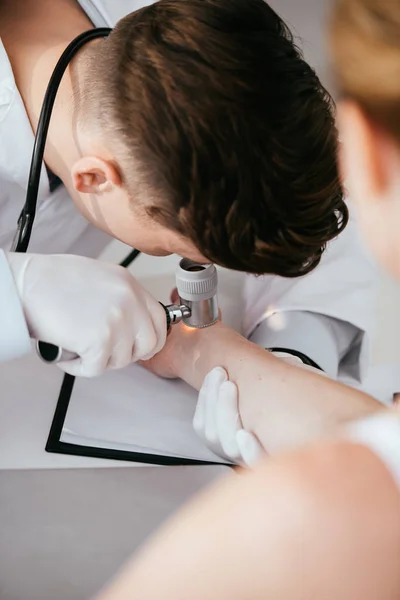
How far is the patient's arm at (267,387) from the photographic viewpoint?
792 mm

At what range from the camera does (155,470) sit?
0.84 meters

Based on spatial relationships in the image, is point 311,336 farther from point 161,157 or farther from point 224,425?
point 161,157

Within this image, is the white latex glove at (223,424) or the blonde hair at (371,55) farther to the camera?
the white latex glove at (223,424)

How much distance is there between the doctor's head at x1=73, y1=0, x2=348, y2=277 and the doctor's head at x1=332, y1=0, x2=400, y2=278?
0.66 feet

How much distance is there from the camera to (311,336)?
3.44 ft

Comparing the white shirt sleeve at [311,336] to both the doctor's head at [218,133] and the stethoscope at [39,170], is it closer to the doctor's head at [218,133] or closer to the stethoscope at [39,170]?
the doctor's head at [218,133]

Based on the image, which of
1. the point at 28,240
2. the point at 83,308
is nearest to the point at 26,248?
the point at 28,240

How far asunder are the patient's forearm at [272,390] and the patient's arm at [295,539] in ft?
0.98

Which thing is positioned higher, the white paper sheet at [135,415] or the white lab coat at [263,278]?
the white lab coat at [263,278]

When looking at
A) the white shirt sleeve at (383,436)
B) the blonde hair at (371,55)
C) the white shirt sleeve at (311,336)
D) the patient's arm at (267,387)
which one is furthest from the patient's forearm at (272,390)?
the blonde hair at (371,55)

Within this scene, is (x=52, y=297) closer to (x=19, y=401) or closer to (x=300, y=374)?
(x=19, y=401)

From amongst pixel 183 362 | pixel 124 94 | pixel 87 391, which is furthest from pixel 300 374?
pixel 124 94

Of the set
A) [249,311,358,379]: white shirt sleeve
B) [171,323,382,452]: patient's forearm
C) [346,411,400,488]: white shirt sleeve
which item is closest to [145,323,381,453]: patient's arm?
[171,323,382,452]: patient's forearm

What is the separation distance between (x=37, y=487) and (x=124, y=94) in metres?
0.47
